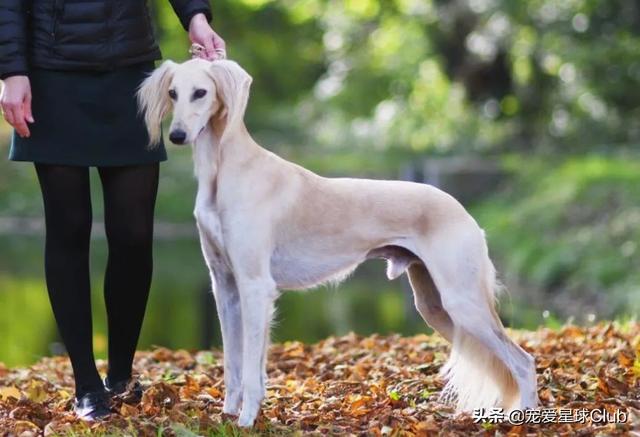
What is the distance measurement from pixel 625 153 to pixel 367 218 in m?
14.1

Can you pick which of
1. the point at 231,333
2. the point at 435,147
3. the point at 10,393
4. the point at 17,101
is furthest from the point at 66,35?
the point at 435,147

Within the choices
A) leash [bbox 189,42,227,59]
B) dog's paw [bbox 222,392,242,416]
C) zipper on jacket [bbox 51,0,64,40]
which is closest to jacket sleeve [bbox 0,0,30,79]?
zipper on jacket [bbox 51,0,64,40]

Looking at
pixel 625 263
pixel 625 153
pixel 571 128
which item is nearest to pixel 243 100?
pixel 625 263

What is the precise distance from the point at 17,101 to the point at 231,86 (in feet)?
2.63

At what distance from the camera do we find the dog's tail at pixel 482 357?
4.42 metres

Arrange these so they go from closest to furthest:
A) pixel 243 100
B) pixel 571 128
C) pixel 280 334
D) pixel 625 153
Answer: pixel 243 100, pixel 280 334, pixel 625 153, pixel 571 128

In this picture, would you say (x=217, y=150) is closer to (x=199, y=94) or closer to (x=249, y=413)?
(x=199, y=94)

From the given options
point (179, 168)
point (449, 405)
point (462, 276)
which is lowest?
point (179, 168)

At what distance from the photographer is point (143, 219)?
4559 millimetres

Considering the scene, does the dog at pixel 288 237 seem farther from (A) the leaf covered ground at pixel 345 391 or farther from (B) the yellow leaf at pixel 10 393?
(B) the yellow leaf at pixel 10 393

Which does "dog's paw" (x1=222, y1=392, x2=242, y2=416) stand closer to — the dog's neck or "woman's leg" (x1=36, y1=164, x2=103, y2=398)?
"woman's leg" (x1=36, y1=164, x2=103, y2=398)

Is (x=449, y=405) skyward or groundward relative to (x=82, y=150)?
groundward

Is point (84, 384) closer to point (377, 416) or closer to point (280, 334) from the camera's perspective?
point (377, 416)

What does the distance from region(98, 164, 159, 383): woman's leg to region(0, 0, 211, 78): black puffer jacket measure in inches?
17.6
